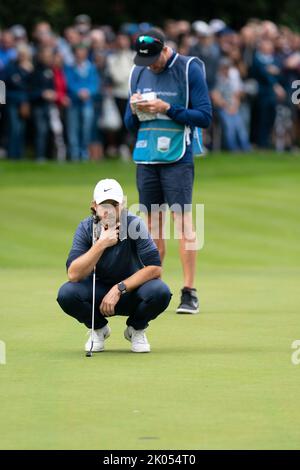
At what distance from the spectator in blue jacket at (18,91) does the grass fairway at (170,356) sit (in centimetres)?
499

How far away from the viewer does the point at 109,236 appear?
10305mm

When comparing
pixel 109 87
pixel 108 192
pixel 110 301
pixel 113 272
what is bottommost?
pixel 110 301

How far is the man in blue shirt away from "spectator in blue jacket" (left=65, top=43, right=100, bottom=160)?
1404cm

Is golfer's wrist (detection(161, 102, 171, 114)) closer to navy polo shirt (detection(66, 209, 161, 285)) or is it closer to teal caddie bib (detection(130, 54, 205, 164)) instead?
teal caddie bib (detection(130, 54, 205, 164))

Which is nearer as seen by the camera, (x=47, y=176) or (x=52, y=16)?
(x=47, y=176)

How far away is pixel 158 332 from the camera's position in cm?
1192

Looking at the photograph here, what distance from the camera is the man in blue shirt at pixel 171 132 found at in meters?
13.0

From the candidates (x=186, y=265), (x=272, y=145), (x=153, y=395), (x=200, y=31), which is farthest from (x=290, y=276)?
(x=272, y=145)

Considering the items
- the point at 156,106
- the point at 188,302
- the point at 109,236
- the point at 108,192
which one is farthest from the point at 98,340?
the point at 156,106

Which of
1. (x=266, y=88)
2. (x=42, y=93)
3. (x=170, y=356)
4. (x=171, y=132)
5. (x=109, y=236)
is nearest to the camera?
(x=109, y=236)

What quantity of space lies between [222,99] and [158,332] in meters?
18.4

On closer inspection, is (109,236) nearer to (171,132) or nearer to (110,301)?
(110,301)

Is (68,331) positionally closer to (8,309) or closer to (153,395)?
(8,309)

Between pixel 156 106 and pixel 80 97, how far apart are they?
14.8m
